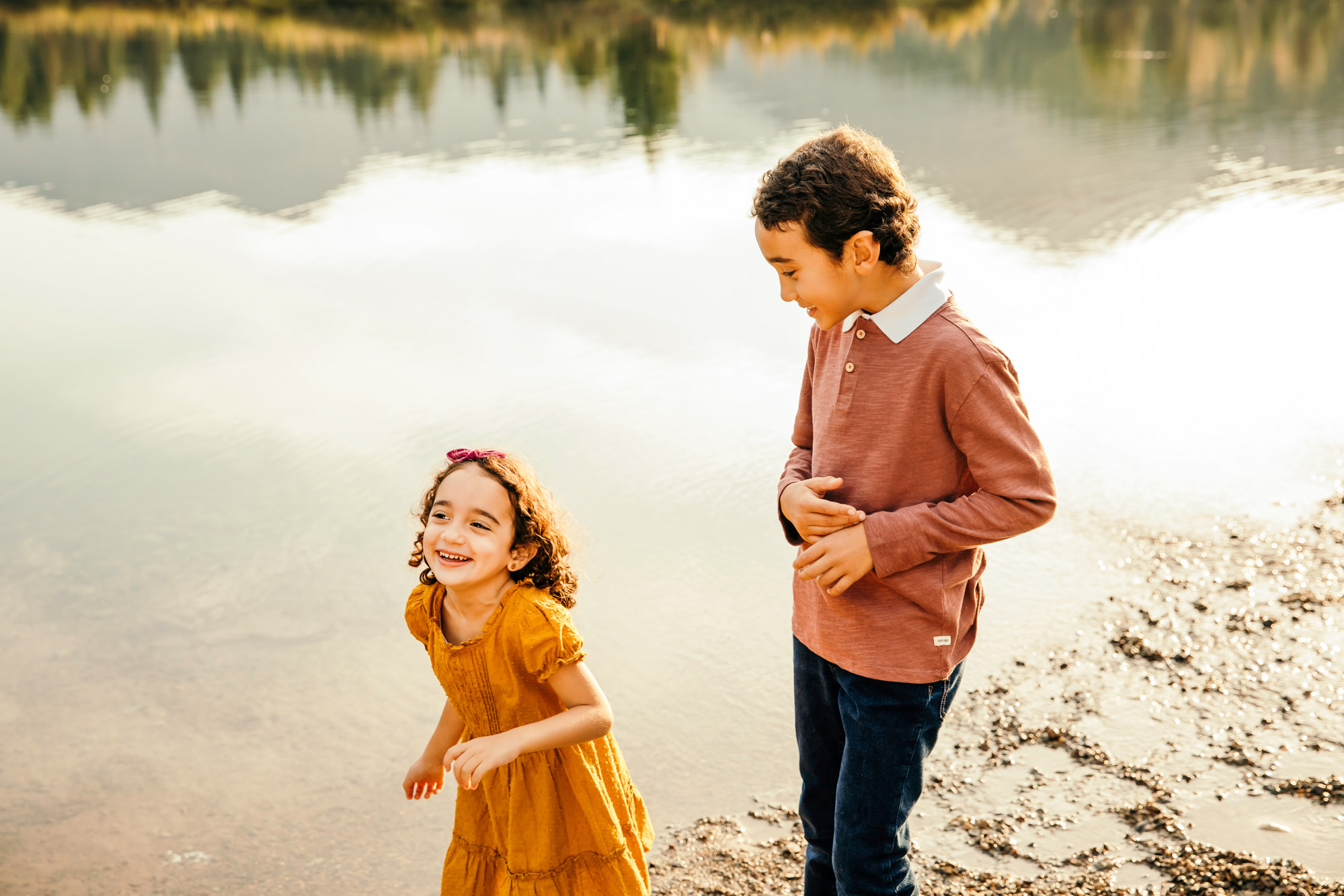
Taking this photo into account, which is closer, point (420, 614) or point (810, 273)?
point (810, 273)

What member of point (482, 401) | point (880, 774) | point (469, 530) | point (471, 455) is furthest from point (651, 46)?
point (880, 774)

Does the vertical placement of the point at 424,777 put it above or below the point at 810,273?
below

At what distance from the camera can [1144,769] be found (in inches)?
96.7

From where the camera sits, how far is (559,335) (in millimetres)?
5887

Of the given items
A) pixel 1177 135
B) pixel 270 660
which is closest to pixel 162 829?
pixel 270 660

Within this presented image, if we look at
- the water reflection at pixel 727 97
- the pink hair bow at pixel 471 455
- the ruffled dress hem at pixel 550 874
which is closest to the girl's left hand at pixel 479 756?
the ruffled dress hem at pixel 550 874

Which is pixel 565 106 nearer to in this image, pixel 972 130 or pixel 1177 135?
pixel 972 130

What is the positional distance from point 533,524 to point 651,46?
2006 cm

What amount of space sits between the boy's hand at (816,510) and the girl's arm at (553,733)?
389 millimetres

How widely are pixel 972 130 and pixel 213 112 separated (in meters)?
9.37

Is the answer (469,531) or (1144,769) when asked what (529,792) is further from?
(1144,769)

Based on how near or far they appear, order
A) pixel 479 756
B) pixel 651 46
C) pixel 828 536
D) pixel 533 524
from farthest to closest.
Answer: pixel 651 46, pixel 533 524, pixel 828 536, pixel 479 756

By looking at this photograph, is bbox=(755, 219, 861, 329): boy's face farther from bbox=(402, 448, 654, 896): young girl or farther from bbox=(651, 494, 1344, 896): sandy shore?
bbox=(651, 494, 1344, 896): sandy shore

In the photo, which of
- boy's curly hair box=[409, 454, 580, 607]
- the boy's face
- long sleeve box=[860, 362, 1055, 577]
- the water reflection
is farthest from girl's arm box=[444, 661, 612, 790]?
the water reflection
